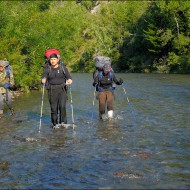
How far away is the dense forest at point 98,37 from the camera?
25.8m

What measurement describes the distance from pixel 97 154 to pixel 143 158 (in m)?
1.12

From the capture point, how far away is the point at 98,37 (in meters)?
92.4

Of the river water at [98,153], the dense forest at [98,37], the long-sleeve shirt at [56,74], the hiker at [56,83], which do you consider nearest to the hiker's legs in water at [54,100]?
the hiker at [56,83]

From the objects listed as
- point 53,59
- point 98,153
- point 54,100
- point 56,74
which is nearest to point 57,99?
point 54,100

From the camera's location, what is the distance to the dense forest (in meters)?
25.8

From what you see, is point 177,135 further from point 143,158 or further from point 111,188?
point 111,188

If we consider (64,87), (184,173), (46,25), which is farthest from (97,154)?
(46,25)

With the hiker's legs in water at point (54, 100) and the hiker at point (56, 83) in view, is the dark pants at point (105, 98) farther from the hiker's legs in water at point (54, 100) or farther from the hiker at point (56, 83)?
the hiker's legs in water at point (54, 100)

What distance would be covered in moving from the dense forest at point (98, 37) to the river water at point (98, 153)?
10456 mm

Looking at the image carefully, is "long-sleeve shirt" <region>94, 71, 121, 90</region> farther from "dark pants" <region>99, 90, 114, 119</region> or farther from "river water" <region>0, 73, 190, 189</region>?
"river water" <region>0, 73, 190, 189</region>

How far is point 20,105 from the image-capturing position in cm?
2044

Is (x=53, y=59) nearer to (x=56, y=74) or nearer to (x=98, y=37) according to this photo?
(x=56, y=74)

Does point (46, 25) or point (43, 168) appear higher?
point (46, 25)

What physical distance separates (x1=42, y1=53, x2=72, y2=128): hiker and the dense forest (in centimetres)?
1069
